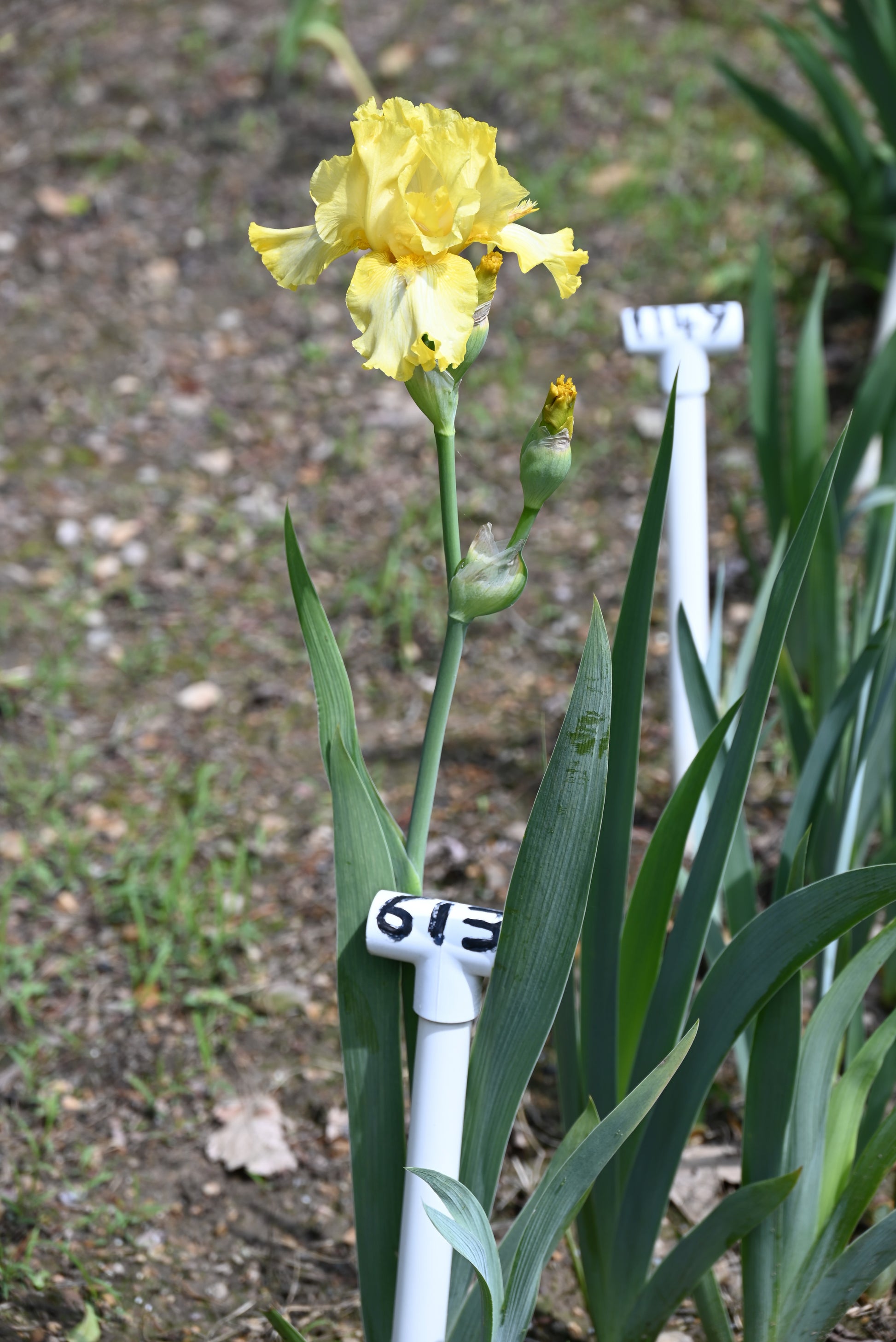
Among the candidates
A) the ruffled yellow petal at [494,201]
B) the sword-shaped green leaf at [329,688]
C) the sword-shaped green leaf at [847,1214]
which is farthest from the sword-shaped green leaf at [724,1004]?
the ruffled yellow petal at [494,201]

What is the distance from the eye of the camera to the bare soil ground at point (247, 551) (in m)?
1.32

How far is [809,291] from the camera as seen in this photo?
2744mm

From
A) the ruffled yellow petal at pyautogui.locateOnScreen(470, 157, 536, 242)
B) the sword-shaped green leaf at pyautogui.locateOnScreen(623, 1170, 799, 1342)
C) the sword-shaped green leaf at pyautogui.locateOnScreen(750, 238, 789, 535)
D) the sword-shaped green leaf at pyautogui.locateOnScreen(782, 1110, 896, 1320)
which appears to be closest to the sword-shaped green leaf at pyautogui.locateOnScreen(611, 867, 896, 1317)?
the sword-shaped green leaf at pyautogui.locateOnScreen(623, 1170, 799, 1342)

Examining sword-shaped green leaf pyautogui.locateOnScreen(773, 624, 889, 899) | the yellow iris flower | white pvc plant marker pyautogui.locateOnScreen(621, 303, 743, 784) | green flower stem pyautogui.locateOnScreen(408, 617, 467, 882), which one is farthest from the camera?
white pvc plant marker pyautogui.locateOnScreen(621, 303, 743, 784)

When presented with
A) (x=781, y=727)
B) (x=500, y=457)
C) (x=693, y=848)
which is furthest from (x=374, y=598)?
(x=693, y=848)

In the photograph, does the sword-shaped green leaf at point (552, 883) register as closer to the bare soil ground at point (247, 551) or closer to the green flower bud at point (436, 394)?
the green flower bud at point (436, 394)

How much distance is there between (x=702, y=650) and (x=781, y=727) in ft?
2.59

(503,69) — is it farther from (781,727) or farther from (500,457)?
(781,727)

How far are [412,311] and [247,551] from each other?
1720 mm

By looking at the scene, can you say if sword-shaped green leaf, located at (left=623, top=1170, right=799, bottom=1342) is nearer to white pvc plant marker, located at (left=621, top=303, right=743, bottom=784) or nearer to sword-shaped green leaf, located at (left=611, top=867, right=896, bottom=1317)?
sword-shaped green leaf, located at (left=611, top=867, right=896, bottom=1317)

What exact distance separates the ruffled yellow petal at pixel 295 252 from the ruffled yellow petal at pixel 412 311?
0.13 ft

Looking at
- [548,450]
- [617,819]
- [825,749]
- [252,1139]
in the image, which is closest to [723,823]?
[617,819]

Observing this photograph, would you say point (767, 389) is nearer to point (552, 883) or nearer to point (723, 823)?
point (723, 823)

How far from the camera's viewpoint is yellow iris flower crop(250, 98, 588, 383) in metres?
0.67
